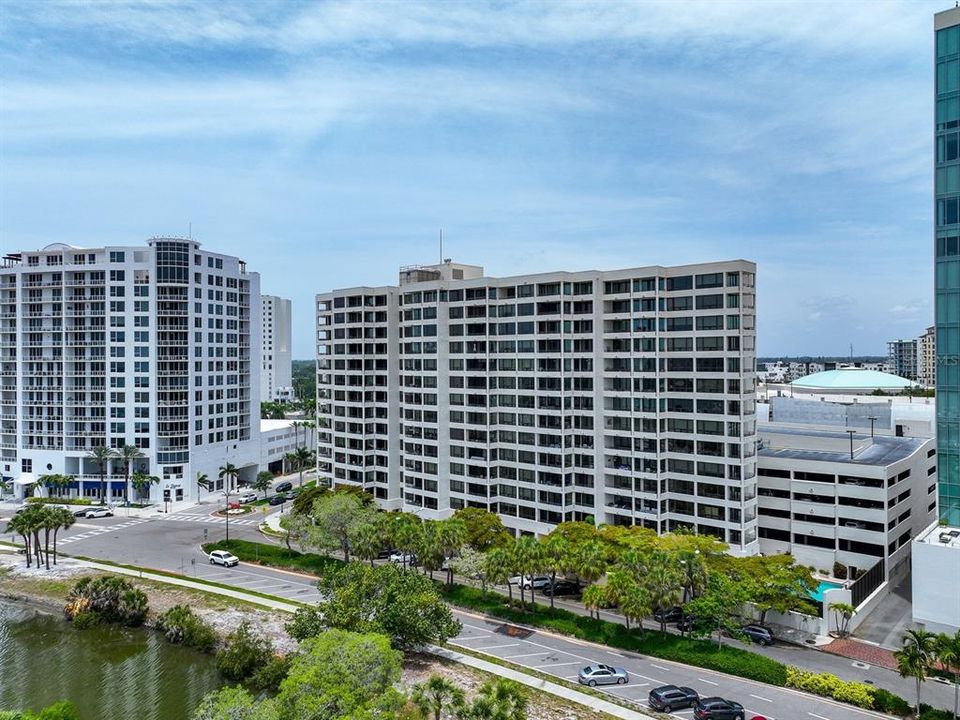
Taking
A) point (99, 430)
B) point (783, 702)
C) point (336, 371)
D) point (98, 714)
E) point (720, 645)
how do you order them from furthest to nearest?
point (99, 430)
point (336, 371)
point (720, 645)
point (98, 714)
point (783, 702)

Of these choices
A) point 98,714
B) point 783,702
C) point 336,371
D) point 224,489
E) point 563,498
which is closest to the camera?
point 783,702

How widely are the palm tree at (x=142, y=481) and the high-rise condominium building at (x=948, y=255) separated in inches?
4426

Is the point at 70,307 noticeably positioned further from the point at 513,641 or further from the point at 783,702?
the point at 783,702

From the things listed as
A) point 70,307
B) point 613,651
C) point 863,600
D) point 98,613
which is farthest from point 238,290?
point 863,600

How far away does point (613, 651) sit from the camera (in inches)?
2324

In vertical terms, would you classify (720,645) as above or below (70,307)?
below

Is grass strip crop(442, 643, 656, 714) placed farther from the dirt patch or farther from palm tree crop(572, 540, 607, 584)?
palm tree crop(572, 540, 607, 584)

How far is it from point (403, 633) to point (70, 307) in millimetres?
99471

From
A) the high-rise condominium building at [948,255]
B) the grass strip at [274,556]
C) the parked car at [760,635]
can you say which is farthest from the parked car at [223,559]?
the high-rise condominium building at [948,255]

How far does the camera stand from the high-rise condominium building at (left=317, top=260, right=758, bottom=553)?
257 ft

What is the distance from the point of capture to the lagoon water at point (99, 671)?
180ft

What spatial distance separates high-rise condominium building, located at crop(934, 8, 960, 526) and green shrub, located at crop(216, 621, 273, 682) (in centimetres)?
6293

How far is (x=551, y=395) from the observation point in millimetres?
89500

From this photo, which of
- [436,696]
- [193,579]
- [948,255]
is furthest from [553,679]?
[948,255]
